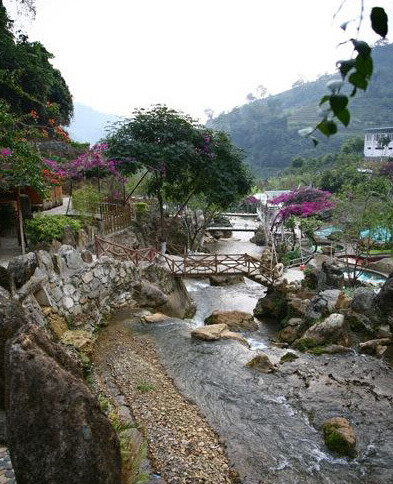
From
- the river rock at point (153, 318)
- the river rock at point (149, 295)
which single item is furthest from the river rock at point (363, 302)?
the river rock at point (149, 295)

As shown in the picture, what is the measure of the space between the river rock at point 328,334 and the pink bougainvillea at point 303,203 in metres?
11.7

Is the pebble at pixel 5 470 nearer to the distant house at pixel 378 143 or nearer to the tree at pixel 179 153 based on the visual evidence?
the tree at pixel 179 153

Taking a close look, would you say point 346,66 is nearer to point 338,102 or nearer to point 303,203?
point 338,102

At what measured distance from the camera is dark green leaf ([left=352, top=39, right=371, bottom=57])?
3.29ft

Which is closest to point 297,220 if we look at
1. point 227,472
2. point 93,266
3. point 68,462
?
point 93,266

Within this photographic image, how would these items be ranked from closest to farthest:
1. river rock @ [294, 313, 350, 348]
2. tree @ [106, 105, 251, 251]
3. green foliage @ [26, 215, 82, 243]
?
1. river rock @ [294, 313, 350, 348]
2. green foliage @ [26, 215, 82, 243]
3. tree @ [106, 105, 251, 251]

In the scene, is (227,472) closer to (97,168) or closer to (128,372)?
(128,372)

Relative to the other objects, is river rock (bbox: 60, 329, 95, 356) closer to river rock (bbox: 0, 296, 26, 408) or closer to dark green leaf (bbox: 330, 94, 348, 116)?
river rock (bbox: 0, 296, 26, 408)

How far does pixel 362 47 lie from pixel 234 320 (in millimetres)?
11657

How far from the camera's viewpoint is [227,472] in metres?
5.13

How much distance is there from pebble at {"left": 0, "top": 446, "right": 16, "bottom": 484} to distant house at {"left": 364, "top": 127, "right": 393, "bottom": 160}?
174 feet

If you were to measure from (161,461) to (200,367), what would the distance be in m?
3.19

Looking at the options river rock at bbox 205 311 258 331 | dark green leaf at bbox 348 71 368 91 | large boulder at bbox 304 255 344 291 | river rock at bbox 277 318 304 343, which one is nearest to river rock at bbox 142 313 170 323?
river rock at bbox 205 311 258 331

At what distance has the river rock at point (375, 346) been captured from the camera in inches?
376
